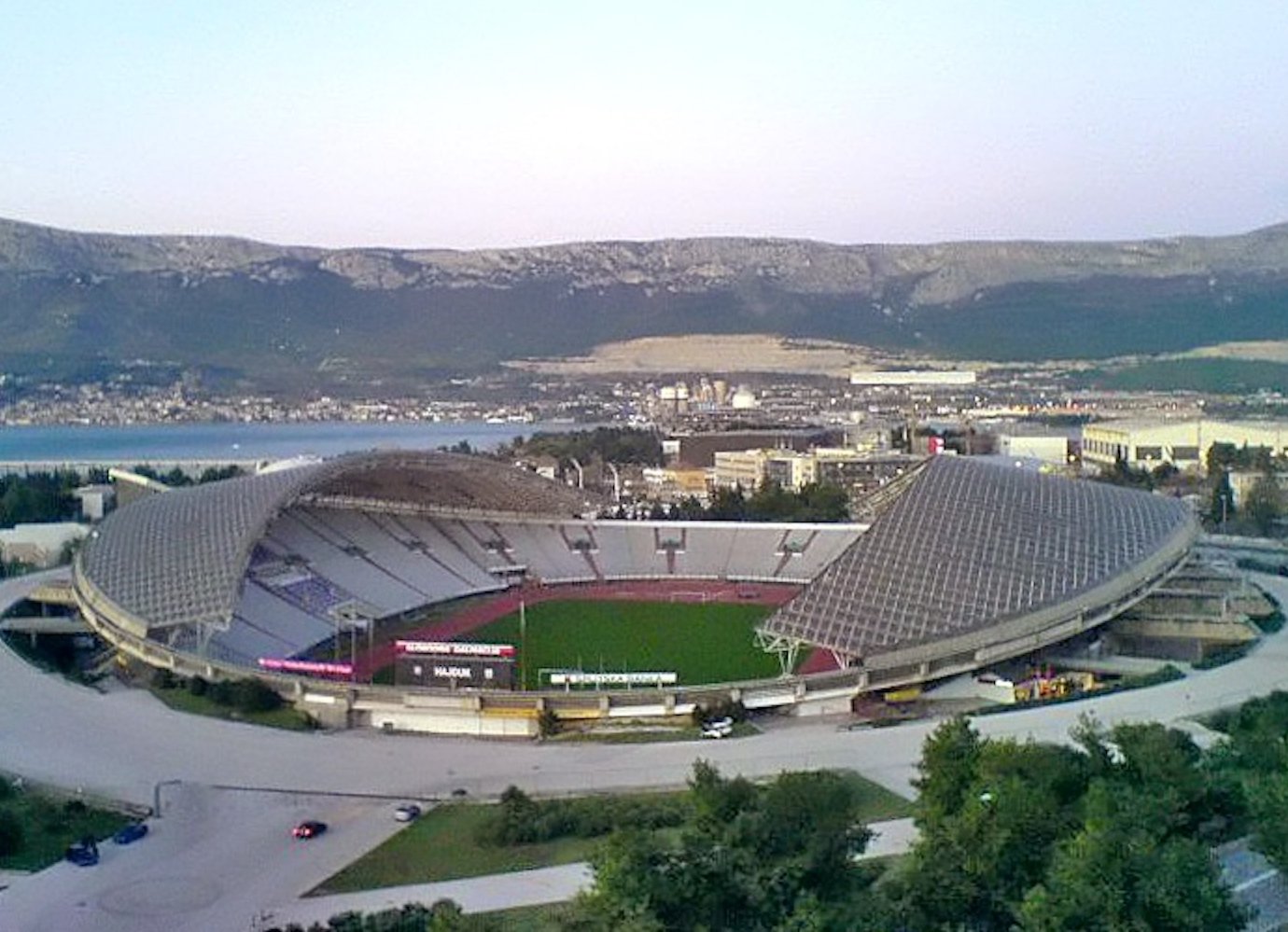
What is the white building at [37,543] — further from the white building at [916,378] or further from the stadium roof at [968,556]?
the white building at [916,378]

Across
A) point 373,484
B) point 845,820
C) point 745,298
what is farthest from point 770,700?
point 745,298

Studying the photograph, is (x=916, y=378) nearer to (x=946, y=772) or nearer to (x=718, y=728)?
(x=718, y=728)

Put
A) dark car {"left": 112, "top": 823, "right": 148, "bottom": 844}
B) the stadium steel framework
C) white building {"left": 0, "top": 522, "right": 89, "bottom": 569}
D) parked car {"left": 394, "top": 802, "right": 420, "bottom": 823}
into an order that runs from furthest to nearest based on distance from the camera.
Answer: white building {"left": 0, "top": 522, "right": 89, "bottom": 569}
the stadium steel framework
parked car {"left": 394, "top": 802, "right": 420, "bottom": 823}
dark car {"left": 112, "top": 823, "right": 148, "bottom": 844}

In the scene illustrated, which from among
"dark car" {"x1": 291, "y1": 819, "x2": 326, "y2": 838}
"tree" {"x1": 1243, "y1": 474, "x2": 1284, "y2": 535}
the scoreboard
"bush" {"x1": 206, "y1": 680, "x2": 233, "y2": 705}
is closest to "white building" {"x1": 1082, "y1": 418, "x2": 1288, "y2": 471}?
"tree" {"x1": 1243, "y1": 474, "x2": 1284, "y2": 535}

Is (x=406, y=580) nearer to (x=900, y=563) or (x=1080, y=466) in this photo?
(x=900, y=563)

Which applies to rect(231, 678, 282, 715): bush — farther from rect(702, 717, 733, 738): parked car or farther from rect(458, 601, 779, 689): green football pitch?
rect(702, 717, 733, 738): parked car

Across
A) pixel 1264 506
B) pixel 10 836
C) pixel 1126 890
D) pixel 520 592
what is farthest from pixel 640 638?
pixel 1264 506
